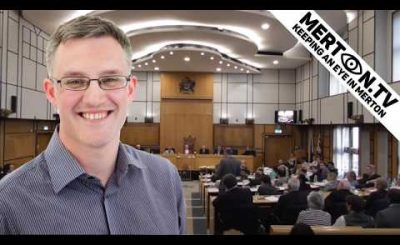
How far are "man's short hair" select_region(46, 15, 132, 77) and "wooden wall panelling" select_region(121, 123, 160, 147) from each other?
19510 millimetres

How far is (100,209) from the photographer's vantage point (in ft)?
4.91

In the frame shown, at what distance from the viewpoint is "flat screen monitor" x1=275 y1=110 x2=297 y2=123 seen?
2038cm

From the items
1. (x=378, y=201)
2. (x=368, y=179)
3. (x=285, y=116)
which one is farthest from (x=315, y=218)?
(x=285, y=116)

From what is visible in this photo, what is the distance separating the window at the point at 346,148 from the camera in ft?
44.7

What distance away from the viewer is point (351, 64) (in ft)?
17.0

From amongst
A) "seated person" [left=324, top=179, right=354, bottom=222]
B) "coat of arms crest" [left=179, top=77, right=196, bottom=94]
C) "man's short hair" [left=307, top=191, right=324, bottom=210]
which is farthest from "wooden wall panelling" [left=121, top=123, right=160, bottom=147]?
"man's short hair" [left=307, top=191, right=324, bottom=210]

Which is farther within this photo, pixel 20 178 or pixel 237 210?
pixel 237 210

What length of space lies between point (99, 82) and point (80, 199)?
42 cm

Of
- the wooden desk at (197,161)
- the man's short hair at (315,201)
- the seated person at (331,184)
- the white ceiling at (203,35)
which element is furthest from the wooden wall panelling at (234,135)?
the man's short hair at (315,201)

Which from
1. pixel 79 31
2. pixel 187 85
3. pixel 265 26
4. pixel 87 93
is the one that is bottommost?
pixel 87 93

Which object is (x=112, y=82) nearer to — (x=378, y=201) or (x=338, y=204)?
(x=338, y=204)

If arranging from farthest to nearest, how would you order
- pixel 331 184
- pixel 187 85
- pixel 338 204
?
1. pixel 187 85
2. pixel 331 184
3. pixel 338 204

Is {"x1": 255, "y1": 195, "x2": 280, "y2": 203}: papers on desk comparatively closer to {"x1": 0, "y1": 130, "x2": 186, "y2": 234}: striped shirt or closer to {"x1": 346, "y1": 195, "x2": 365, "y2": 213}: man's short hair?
{"x1": 346, "y1": 195, "x2": 365, "y2": 213}: man's short hair
